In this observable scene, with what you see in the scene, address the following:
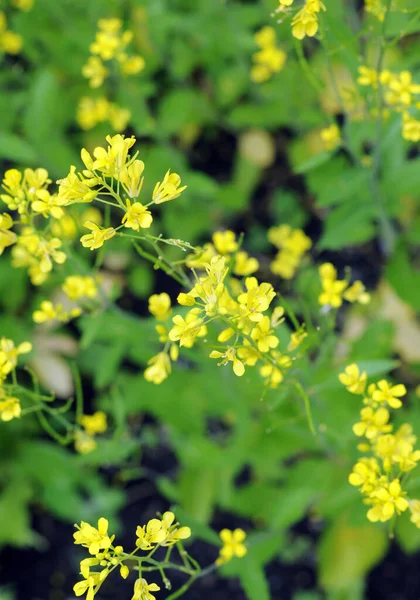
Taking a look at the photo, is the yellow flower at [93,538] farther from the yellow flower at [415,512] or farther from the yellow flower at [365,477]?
the yellow flower at [415,512]

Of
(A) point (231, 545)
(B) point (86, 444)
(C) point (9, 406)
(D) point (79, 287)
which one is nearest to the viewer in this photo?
(C) point (9, 406)

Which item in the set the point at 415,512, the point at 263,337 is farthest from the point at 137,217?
the point at 415,512

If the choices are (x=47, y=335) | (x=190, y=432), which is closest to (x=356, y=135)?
(x=190, y=432)

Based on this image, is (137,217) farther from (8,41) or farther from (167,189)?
(8,41)

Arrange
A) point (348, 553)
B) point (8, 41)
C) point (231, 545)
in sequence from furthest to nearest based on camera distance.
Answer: point (8, 41)
point (348, 553)
point (231, 545)

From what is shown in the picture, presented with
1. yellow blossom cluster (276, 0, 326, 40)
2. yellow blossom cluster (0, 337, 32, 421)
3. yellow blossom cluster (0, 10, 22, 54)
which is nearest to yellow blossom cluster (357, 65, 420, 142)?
yellow blossom cluster (276, 0, 326, 40)

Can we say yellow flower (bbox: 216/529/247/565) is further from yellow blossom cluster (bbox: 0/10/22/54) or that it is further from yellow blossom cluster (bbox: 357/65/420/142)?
yellow blossom cluster (bbox: 0/10/22/54)
